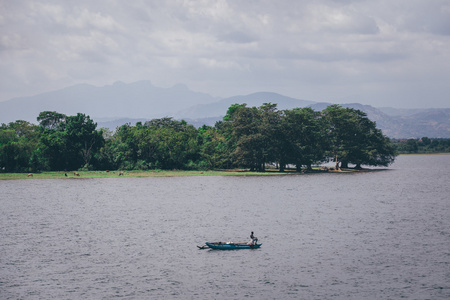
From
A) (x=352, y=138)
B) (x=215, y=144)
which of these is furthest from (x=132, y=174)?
(x=352, y=138)

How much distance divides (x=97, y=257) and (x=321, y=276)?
21481 millimetres

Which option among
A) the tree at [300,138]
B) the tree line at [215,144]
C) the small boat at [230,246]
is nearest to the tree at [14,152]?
the tree line at [215,144]

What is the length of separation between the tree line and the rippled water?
42470 mm

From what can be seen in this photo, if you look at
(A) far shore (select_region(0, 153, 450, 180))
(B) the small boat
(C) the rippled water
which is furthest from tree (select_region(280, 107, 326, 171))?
(B) the small boat

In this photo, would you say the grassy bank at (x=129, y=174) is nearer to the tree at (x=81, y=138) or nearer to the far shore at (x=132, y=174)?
the far shore at (x=132, y=174)

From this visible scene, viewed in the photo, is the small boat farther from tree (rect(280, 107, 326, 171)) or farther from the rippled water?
tree (rect(280, 107, 326, 171))

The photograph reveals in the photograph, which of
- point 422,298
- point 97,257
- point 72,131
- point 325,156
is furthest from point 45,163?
point 422,298

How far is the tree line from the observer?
13162 cm

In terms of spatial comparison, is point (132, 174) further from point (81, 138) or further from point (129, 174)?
point (81, 138)

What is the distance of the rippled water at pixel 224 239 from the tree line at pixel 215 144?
42.5 meters

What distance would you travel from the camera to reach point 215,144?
146 meters

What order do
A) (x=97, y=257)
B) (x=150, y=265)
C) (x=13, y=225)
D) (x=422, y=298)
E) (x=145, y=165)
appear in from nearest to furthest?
1. (x=422, y=298)
2. (x=150, y=265)
3. (x=97, y=257)
4. (x=13, y=225)
5. (x=145, y=165)

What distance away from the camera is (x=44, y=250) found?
46.1 metres

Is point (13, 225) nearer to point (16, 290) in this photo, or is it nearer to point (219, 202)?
point (16, 290)
